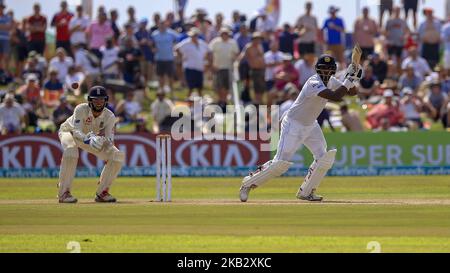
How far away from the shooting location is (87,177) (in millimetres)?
23578

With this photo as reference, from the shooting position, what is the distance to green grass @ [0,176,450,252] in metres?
12.3

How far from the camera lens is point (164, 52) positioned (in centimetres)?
2761

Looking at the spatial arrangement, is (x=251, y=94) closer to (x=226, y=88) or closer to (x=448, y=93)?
(x=226, y=88)

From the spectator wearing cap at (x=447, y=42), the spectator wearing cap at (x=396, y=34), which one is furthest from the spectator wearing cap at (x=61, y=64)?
the spectator wearing cap at (x=447, y=42)

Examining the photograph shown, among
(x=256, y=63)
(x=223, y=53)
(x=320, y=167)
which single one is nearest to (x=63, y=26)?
(x=223, y=53)

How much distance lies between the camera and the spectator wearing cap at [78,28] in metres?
28.8

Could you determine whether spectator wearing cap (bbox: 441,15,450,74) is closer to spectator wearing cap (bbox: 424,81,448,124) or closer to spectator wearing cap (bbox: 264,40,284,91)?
spectator wearing cap (bbox: 424,81,448,124)

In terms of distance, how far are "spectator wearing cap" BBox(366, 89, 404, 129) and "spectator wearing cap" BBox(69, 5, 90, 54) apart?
285 inches

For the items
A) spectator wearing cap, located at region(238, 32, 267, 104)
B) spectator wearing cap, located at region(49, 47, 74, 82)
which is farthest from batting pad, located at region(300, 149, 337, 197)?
spectator wearing cap, located at region(49, 47, 74, 82)

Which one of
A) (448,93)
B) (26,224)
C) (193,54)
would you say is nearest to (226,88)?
(193,54)

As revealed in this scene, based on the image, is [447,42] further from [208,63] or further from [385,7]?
[208,63]

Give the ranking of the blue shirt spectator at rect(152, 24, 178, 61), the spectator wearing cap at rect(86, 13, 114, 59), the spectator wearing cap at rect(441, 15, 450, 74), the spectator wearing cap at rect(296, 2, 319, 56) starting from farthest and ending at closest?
the spectator wearing cap at rect(86, 13, 114, 59) < the spectator wearing cap at rect(441, 15, 450, 74) < the spectator wearing cap at rect(296, 2, 319, 56) < the blue shirt spectator at rect(152, 24, 178, 61)

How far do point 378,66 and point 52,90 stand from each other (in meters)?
7.29

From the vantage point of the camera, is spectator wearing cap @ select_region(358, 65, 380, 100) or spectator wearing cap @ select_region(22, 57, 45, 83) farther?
spectator wearing cap @ select_region(22, 57, 45, 83)
